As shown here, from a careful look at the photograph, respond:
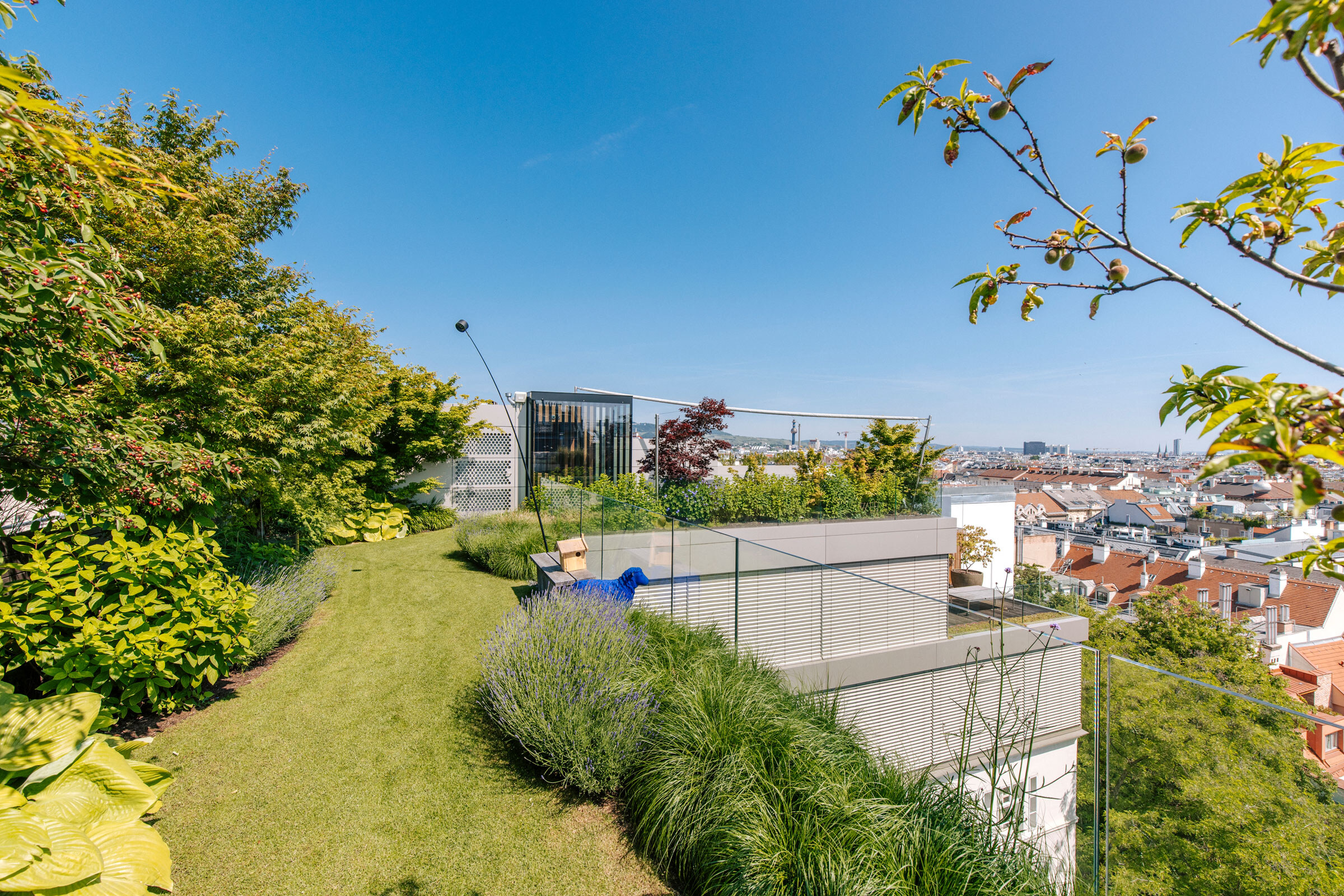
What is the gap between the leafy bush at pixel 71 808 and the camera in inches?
79.7

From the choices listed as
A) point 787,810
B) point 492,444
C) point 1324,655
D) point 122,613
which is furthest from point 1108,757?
point 492,444

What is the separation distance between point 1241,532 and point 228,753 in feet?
208

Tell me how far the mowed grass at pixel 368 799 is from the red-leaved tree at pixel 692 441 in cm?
477

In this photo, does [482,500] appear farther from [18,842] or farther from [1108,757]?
[1108,757]

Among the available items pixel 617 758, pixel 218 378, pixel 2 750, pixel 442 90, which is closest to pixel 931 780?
pixel 617 758

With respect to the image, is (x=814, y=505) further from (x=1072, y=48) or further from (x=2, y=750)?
(x=2, y=750)

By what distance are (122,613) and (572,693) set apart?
2.98 m

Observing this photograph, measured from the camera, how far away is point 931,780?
279 centimetres

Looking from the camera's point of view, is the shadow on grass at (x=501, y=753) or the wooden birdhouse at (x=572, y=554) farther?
the wooden birdhouse at (x=572, y=554)

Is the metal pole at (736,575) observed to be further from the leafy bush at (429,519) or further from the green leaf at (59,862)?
the leafy bush at (429,519)

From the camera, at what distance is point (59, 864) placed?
6.81ft

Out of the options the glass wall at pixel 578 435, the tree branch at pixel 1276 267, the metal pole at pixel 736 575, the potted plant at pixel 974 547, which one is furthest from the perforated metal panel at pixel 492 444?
the tree branch at pixel 1276 267

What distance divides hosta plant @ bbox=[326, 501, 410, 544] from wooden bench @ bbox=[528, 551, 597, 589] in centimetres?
474

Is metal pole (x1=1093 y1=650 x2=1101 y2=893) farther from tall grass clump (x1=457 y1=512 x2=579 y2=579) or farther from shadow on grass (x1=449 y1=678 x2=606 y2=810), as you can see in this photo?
tall grass clump (x1=457 y1=512 x2=579 y2=579)
